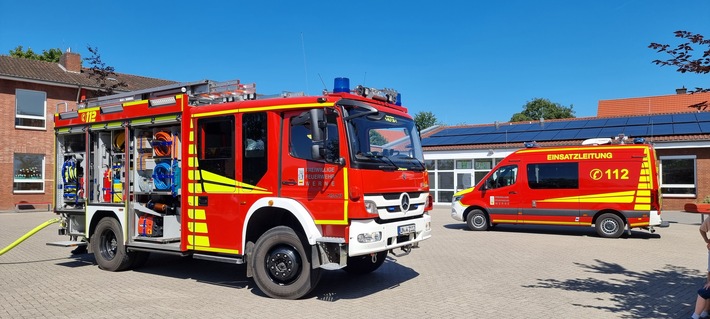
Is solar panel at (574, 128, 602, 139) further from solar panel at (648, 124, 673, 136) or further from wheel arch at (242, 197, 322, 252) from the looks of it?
wheel arch at (242, 197, 322, 252)

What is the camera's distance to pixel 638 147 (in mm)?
14203

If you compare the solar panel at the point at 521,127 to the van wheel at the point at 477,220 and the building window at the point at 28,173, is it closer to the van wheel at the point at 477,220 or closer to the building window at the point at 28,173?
the van wheel at the point at 477,220

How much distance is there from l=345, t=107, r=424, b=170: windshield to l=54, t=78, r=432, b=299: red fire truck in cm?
2

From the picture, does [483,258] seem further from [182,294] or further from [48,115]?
[48,115]

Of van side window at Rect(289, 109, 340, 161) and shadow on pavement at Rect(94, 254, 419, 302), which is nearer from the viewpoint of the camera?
van side window at Rect(289, 109, 340, 161)

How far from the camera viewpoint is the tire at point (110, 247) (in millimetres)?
9117

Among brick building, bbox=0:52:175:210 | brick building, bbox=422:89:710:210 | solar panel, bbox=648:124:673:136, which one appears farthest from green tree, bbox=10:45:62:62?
solar panel, bbox=648:124:673:136

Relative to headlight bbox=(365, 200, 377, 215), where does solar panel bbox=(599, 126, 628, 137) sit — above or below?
above

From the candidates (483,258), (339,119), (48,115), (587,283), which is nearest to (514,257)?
(483,258)

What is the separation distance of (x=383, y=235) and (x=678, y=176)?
862 inches

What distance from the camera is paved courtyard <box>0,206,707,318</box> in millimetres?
6605

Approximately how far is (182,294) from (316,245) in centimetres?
222

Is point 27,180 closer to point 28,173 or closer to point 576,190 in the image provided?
point 28,173

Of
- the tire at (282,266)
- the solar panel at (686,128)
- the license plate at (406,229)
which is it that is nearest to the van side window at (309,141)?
the tire at (282,266)
